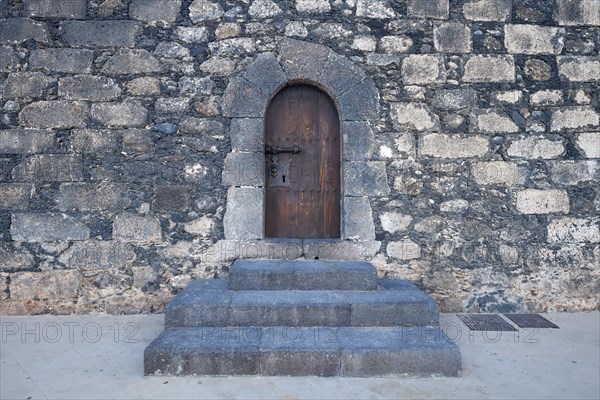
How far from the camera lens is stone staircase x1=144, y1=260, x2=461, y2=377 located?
2615 mm

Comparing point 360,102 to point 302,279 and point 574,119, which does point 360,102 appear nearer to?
point 302,279

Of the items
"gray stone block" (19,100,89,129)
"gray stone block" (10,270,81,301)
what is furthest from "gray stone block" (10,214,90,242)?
"gray stone block" (19,100,89,129)

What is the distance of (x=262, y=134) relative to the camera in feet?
12.3

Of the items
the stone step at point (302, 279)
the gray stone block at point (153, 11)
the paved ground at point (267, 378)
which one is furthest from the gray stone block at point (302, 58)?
the paved ground at point (267, 378)

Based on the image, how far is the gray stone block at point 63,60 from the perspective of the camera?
12.2 feet

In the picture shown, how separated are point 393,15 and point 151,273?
3.34 meters

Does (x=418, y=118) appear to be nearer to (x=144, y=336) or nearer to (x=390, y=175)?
(x=390, y=175)

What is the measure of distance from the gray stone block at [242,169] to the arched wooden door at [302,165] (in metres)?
0.24

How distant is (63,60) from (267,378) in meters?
3.36

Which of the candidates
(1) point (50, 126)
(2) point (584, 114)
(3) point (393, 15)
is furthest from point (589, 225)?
(1) point (50, 126)

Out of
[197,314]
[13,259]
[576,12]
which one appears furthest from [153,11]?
[576,12]

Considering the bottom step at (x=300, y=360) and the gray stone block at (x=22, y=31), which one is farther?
the gray stone block at (x=22, y=31)

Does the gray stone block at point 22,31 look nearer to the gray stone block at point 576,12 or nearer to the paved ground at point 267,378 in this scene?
the paved ground at point 267,378

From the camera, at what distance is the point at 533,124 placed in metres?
3.84
